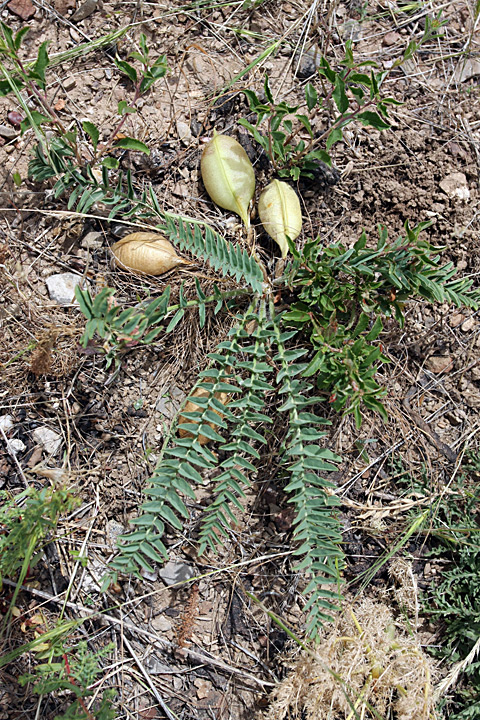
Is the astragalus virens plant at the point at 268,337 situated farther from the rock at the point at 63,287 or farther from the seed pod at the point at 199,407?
the rock at the point at 63,287

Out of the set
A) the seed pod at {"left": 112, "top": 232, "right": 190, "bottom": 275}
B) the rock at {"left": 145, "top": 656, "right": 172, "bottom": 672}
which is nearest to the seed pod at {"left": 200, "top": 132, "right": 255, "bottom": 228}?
the seed pod at {"left": 112, "top": 232, "right": 190, "bottom": 275}

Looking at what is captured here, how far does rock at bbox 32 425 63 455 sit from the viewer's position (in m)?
2.35

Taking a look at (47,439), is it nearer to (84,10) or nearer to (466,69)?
(84,10)

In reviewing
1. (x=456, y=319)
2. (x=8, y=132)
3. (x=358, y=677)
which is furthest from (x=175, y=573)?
(x=8, y=132)

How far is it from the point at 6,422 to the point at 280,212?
1.45 m

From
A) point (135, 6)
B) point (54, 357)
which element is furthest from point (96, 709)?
point (135, 6)

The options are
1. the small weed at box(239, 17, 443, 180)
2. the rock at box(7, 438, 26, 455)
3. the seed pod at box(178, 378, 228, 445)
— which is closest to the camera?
the small weed at box(239, 17, 443, 180)

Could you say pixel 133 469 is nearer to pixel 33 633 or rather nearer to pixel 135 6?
pixel 33 633

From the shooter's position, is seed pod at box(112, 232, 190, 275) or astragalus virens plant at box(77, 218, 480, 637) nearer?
astragalus virens plant at box(77, 218, 480, 637)

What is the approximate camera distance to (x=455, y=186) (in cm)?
252

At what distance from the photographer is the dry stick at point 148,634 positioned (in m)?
2.24

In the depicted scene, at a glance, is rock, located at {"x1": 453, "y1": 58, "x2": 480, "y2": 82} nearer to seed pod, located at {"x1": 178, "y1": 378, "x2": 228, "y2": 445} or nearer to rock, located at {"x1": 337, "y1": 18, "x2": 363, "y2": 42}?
rock, located at {"x1": 337, "y1": 18, "x2": 363, "y2": 42}

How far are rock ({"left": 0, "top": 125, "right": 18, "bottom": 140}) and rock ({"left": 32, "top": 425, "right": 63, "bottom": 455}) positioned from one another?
4.17 ft

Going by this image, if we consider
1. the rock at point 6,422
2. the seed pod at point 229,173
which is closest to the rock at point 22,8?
the seed pod at point 229,173
